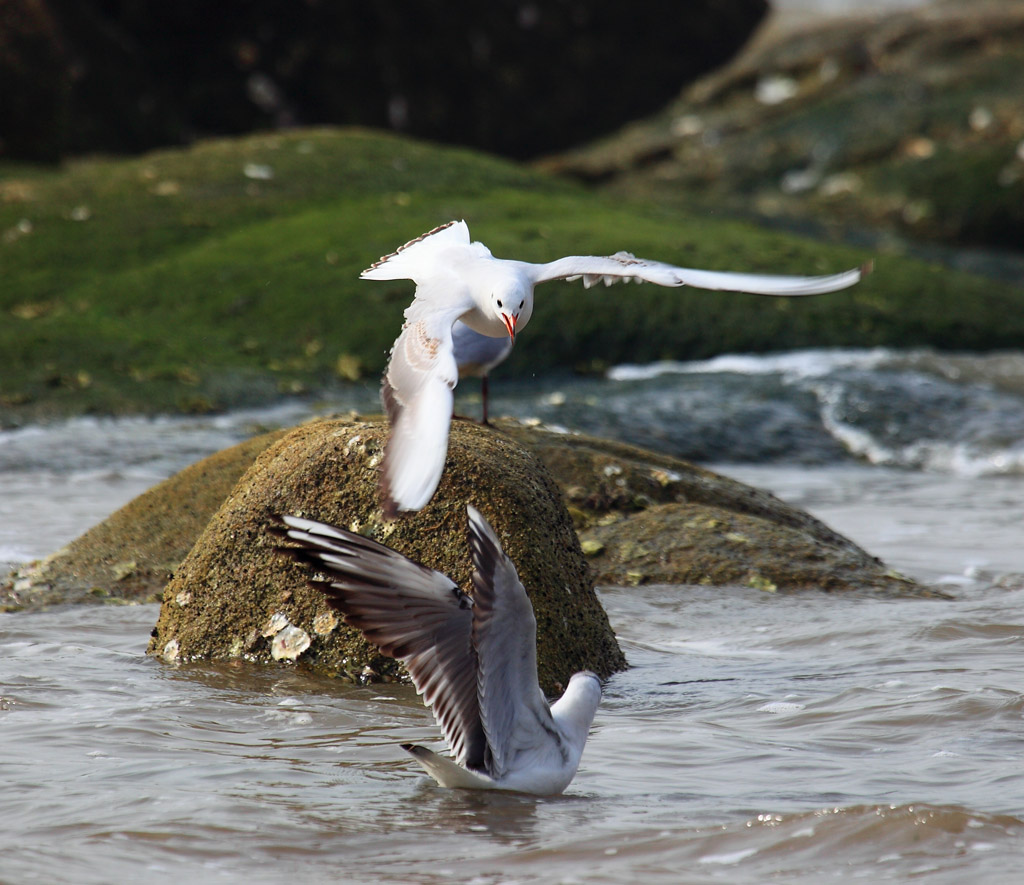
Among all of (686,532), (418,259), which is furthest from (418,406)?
(686,532)

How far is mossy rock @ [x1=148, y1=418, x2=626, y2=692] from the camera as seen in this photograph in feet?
17.3

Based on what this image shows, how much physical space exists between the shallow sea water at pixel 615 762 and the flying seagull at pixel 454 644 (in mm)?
206

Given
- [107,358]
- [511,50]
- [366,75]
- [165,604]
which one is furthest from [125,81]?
[165,604]

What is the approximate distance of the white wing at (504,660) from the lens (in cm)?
363

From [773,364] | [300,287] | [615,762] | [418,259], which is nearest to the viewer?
[615,762]

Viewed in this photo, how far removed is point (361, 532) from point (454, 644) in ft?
4.81

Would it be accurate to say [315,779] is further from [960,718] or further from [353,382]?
[353,382]

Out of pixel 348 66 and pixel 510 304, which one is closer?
pixel 510 304

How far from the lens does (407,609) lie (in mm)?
3865

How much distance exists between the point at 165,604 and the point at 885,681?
9.96ft

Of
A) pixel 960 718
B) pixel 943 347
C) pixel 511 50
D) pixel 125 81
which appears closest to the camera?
pixel 960 718

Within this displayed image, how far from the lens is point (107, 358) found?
12.6 meters

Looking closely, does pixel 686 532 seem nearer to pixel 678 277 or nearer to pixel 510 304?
pixel 678 277

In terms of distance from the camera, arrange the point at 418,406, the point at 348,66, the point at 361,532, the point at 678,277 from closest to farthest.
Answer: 1. the point at 418,406
2. the point at 678,277
3. the point at 361,532
4. the point at 348,66
